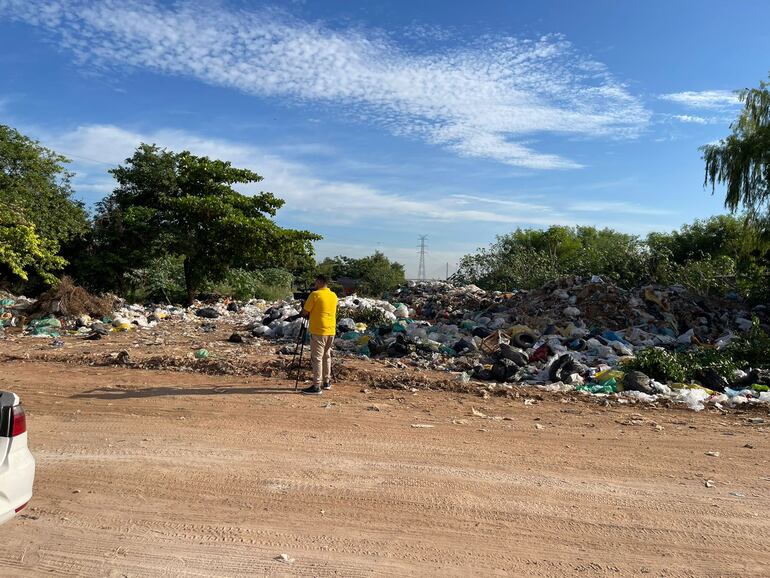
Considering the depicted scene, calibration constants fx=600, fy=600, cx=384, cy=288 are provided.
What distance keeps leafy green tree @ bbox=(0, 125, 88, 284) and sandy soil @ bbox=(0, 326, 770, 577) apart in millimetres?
9441

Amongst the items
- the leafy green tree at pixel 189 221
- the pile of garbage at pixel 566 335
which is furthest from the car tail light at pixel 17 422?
the leafy green tree at pixel 189 221

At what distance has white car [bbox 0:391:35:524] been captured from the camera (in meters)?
3.11

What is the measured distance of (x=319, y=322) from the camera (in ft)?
26.3

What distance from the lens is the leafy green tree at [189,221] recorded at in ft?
73.4

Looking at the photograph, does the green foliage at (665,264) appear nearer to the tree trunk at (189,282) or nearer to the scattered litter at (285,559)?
the tree trunk at (189,282)

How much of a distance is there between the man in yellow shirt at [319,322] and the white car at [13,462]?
4.73 m

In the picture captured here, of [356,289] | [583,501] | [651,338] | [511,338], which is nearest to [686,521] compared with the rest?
[583,501]

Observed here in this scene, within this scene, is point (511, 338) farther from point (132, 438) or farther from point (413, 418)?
point (132, 438)

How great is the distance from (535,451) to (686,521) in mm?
1742

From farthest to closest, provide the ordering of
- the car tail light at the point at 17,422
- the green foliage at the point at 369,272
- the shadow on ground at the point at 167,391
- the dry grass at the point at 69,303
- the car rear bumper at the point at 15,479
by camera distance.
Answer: the green foliage at the point at 369,272 < the dry grass at the point at 69,303 < the shadow on ground at the point at 167,391 < the car tail light at the point at 17,422 < the car rear bumper at the point at 15,479

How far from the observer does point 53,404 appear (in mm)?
7375

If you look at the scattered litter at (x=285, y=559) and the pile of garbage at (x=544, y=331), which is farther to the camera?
the pile of garbage at (x=544, y=331)

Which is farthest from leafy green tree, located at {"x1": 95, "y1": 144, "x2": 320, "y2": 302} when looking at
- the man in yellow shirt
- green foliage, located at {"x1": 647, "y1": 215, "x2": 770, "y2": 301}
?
the man in yellow shirt

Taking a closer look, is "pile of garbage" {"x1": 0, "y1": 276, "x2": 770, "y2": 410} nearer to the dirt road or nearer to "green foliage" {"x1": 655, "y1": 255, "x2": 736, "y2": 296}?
"green foliage" {"x1": 655, "y1": 255, "x2": 736, "y2": 296}
